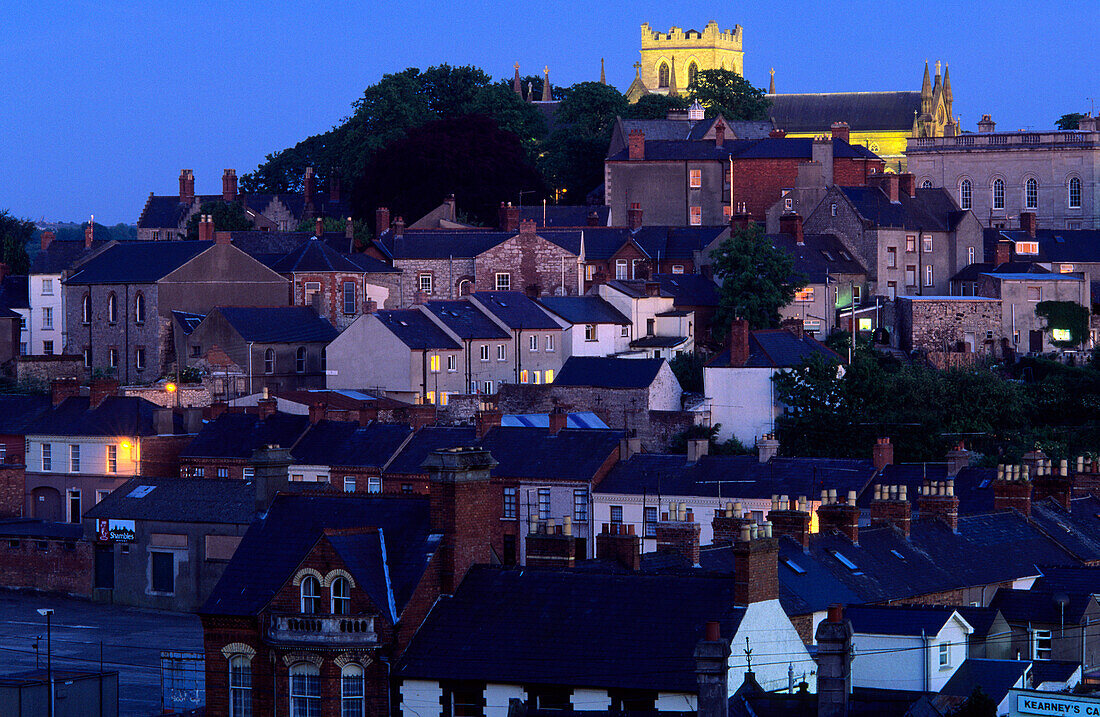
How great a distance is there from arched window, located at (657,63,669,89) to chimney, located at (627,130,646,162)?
7937cm

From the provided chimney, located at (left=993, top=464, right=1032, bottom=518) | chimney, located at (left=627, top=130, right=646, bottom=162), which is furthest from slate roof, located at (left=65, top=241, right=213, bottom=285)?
chimney, located at (left=993, top=464, right=1032, bottom=518)

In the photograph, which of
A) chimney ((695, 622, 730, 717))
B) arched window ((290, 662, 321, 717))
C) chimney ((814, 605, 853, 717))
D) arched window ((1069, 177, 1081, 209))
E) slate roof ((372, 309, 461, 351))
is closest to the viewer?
chimney ((695, 622, 730, 717))

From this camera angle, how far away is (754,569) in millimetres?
30031

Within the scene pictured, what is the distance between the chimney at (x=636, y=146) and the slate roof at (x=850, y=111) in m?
59.7

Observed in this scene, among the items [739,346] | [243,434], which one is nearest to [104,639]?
[243,434]

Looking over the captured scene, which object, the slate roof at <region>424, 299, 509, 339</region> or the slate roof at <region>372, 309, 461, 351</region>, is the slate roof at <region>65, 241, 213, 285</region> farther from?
the slate roof at <region>424, 299, 509, 339</region>

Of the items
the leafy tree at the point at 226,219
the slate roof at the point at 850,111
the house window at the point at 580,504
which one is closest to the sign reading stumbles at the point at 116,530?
the house window at the point at 580,504

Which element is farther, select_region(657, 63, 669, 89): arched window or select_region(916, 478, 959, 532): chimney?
select_region(657, 63, 669, 89): arched window

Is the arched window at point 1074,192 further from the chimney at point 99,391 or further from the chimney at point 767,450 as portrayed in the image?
the chimney at point 99,391

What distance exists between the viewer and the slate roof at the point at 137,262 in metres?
83.1

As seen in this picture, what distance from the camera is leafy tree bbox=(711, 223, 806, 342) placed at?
7875 centimetres

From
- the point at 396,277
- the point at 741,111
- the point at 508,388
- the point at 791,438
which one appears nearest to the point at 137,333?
the point at 396,277

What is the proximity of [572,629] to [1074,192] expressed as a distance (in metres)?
81.7

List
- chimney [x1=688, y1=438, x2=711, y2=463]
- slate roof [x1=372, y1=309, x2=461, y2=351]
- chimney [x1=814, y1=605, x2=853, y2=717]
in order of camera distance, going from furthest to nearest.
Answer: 1. slate roof [x1=372, y1=309, x2=461, y2=351]
2. chimney [x1=688, y1=438, x2=711, y2=463]
3. chimney [x1=814, y1=605, x2=853, y2=717]
